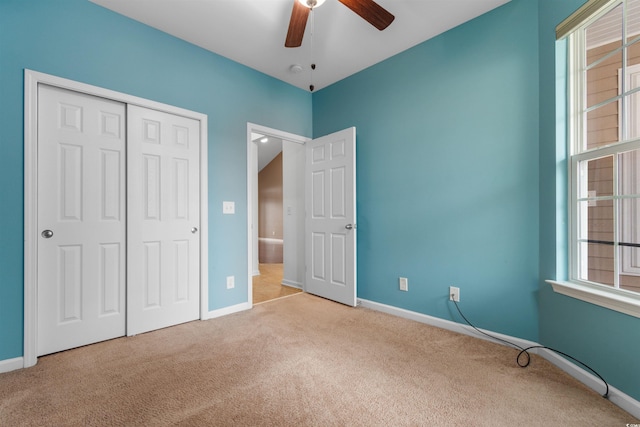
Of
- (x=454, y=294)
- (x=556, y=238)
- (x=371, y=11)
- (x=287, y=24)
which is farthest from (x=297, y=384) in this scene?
(x=287, y=24)

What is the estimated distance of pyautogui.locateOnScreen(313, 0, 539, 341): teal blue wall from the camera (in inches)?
82.7

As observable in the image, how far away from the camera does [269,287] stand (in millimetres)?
4016

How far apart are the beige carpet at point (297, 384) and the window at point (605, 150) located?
2.28ft

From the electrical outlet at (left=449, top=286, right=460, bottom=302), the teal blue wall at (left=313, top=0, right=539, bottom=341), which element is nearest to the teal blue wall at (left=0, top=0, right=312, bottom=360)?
the teal blue wall at (left=313, top=0, right=539, bottom=341)

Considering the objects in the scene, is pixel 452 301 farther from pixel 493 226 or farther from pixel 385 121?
pixel 385 121

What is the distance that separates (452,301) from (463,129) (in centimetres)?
151

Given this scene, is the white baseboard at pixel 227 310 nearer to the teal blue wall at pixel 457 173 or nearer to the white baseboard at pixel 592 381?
the teal blue wall at pixel 457 173

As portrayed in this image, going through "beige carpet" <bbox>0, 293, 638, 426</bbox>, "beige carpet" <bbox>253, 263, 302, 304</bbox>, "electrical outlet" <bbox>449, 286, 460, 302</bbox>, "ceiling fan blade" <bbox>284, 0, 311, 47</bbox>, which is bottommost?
"beige carpet" <bbox>253, 263, 302, 304</bbox>

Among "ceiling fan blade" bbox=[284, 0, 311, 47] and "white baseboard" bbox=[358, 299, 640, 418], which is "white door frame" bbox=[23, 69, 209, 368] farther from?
"white baseboard" bbox=[358, 299, 640, 418]

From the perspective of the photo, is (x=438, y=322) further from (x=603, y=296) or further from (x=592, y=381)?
(x=603, y=296)

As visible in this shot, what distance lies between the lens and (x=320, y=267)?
3416mm

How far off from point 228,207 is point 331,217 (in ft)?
3.80

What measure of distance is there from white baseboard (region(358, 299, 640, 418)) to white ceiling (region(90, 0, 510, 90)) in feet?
8.56

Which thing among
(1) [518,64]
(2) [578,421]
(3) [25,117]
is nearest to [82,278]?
(3) [25,117]
